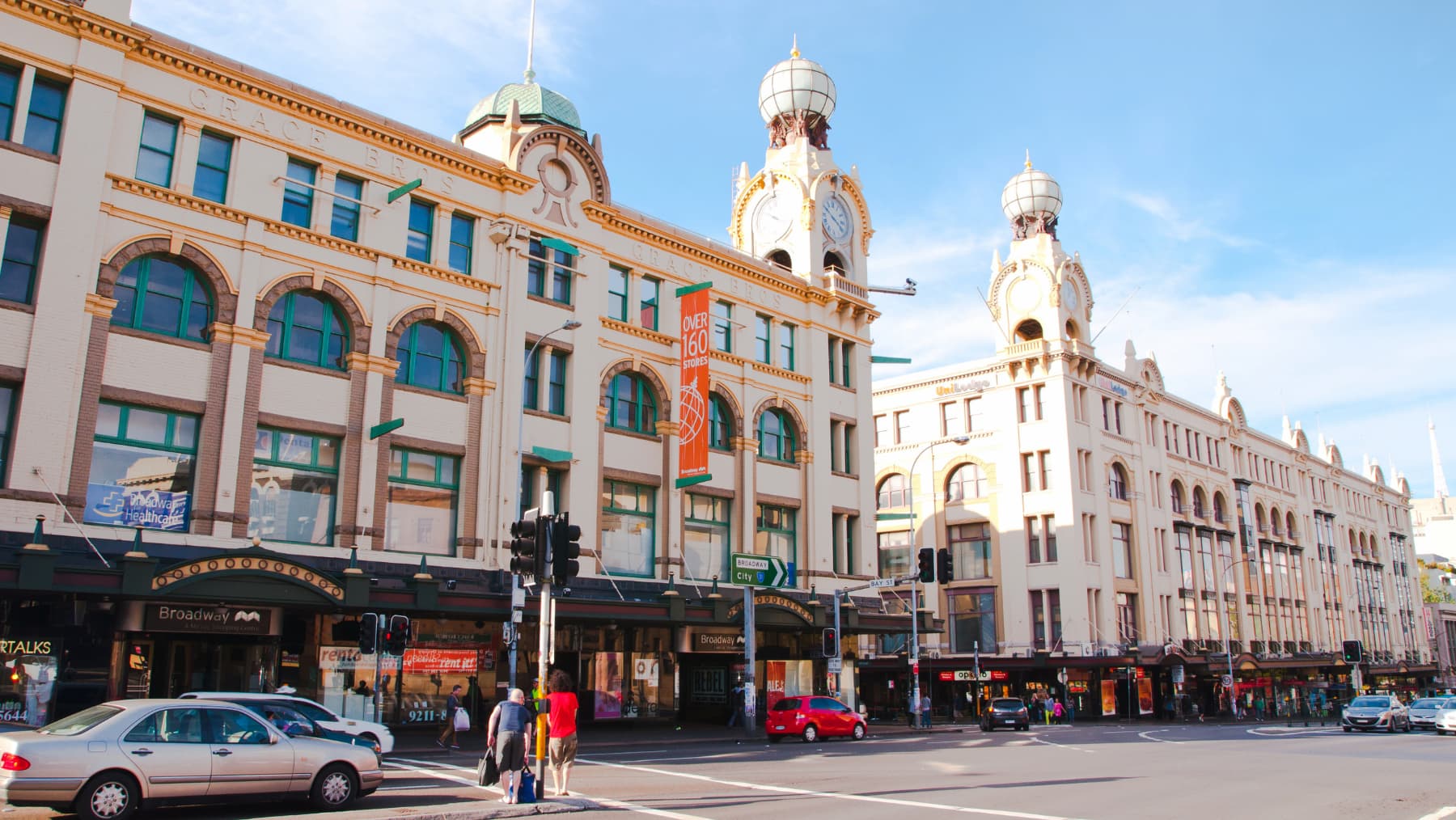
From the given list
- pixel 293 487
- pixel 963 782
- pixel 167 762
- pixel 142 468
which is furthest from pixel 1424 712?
pixel 142 468

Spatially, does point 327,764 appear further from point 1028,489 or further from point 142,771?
point 1028,489

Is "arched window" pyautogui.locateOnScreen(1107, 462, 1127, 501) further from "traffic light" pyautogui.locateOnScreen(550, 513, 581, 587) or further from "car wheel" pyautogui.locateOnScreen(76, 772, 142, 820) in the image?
"car wheel" pyautogui.locateOnScreen(76, 772, 142, 820)

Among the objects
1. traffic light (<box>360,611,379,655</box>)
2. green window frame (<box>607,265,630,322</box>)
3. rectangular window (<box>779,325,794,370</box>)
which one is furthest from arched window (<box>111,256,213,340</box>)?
rectangular window (<box>779,325,794,370</box>)

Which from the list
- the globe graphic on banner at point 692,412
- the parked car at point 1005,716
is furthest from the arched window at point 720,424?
the parked car at point 1005,716

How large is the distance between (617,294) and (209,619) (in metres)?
17.3

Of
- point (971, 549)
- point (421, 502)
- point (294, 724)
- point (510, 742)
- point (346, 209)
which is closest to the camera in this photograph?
point (510, 742)

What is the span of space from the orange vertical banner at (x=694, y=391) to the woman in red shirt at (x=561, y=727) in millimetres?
19821

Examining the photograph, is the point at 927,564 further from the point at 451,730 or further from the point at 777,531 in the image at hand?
the point at 451,730

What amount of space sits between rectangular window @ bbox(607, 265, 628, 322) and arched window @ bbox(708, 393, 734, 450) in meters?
4.68

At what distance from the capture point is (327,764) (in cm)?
1470

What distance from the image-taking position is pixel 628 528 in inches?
1427

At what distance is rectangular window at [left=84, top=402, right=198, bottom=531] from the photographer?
25.5 m

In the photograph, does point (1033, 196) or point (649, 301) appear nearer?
point (649, 301)

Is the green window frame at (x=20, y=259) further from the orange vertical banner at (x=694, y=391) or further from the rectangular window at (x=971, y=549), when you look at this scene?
the rectangular window at (x=971, y=549)
